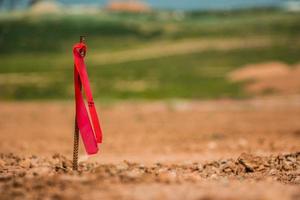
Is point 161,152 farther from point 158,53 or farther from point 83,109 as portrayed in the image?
point 158,53

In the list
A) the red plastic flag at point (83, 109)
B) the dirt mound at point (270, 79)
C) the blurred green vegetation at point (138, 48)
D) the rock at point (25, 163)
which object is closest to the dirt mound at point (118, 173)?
the rock at point (25, 163)

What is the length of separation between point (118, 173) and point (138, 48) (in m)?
87.3

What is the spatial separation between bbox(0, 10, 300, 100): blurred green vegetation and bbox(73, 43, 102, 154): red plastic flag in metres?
14.1

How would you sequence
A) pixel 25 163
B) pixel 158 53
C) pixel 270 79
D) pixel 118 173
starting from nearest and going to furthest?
pixel 118 173, pixel 25 163, pixel 270 79, pixel 158 53

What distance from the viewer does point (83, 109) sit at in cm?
912

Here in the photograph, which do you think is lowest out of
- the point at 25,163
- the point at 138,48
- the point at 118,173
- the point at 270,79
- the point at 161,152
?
the point at 118,173

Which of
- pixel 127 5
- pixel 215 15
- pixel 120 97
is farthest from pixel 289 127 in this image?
pixel 127 5

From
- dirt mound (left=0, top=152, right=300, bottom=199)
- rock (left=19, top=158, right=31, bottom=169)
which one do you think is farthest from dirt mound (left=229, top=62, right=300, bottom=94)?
rock (left=19, top=158, right=31, bottom=169)

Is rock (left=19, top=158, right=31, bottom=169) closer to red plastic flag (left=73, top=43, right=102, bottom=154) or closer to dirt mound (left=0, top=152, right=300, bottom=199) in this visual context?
dirt mound (left=0, top=152, right=300, bottom=199)

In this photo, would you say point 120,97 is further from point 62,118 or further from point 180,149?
point 180,149

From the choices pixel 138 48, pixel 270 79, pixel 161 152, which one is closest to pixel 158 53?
pixel 138 48

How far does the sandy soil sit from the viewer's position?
7.41m

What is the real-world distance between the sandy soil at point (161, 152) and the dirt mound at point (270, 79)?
353cm

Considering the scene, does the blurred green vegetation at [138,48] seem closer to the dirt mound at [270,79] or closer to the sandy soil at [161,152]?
the dirt mound at [270,79]
